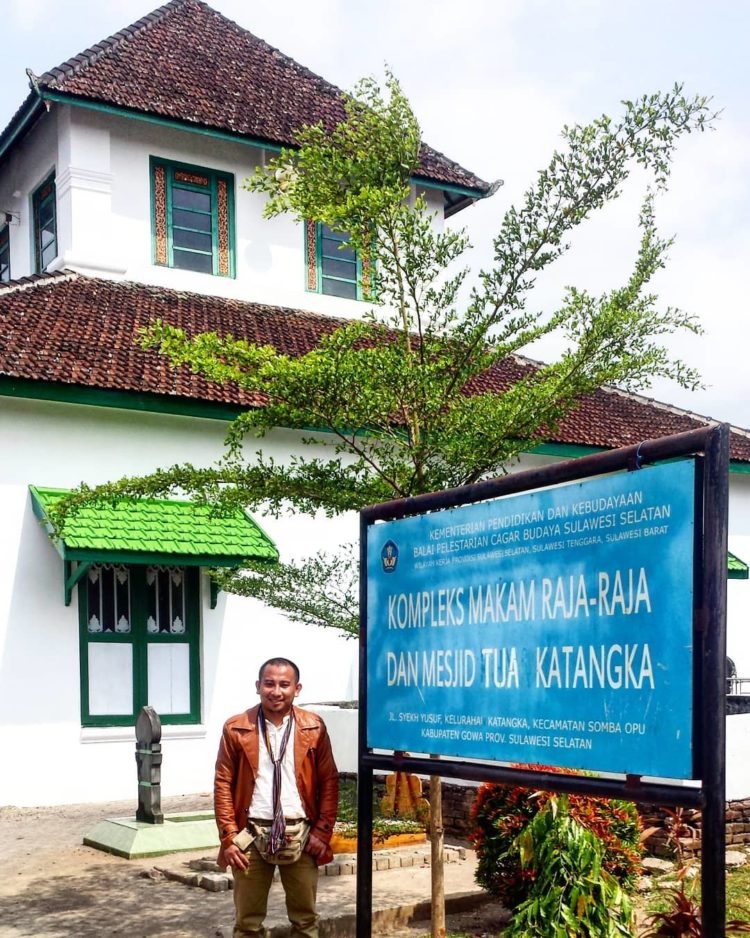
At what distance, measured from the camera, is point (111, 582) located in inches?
562

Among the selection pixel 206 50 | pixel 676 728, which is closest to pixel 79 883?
pixel 676 728

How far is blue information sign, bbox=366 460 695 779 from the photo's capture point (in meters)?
4.00

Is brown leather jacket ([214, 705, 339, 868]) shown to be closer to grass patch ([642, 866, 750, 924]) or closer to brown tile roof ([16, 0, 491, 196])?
grass patch ([642, 866, 750, 924])

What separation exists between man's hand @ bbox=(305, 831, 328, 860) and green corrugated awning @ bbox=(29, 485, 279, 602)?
7.40 m

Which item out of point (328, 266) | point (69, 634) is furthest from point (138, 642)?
point (328, 266)

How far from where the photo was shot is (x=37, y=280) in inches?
631

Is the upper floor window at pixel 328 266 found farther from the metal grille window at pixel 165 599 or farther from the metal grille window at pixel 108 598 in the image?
the metal grille window at pixel 108 598

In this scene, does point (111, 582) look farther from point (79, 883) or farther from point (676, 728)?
point (676, 728)

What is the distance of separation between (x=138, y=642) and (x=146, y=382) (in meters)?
3.08

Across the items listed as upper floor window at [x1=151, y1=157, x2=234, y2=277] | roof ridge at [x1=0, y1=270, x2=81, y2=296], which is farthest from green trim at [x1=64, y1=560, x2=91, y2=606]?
upper floor window at [x1=151, y1=157, x2=234, y2=277]

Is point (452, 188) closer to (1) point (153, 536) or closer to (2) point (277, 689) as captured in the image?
(1) point (153, 536)

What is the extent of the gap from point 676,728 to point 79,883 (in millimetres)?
6284

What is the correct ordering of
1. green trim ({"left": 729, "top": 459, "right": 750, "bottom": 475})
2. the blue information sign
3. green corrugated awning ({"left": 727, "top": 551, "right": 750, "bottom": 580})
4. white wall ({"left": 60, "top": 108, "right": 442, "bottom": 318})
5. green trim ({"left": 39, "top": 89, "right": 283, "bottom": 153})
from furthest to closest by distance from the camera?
green trim ({"left": 729, "top": 459, "right": 750, "bottom": 475}) → green corrugated awning ({"left": 727, "top": 551, "right": 750, "bottom": 580}) → white wall ({"left": 60, "top": 108, "right": 442, "bottom": 318}) → green trim ({"left": 39, "top": 89, "right": 283, "bottom": 153}) → the blue information sign

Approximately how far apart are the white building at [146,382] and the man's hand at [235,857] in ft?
17.5
